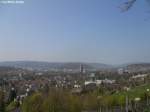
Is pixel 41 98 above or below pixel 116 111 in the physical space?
above

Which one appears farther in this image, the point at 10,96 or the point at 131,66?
the point at 131,66

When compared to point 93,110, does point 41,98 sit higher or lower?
higher

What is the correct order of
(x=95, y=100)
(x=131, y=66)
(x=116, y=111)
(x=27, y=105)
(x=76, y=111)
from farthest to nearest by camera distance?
1. (x=131, y=66)
2. (x=95, y=100)
3. (x=116, y=111)
4. (x=76, y=111)
5. (x=27, y=105)

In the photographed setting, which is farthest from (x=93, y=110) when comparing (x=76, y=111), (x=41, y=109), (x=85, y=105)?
(x=41, y=109)

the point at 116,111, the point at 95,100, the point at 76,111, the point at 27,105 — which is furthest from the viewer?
the point at 95,100

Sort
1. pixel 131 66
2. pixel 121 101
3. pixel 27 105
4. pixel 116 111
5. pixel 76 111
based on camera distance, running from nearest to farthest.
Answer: pixel 27 105, pixel 76 111, pixel 116 111, pixel 121 101, pixel 131 66

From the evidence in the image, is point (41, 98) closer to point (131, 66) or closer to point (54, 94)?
point (54, 94)

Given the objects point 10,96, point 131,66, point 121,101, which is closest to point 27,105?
point 121,101

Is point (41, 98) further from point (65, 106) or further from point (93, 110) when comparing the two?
point (93, 110)

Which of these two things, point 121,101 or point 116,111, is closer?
point 116,111
